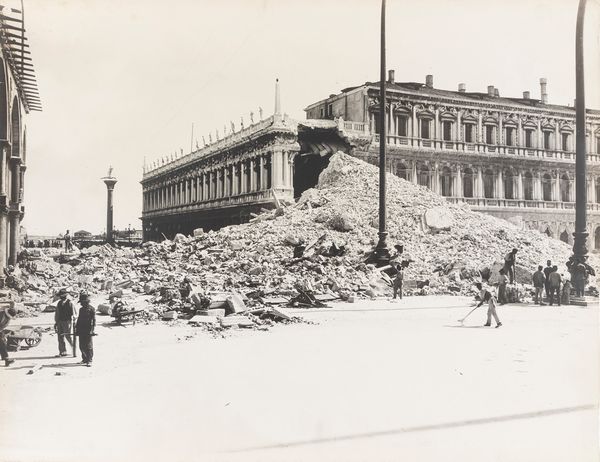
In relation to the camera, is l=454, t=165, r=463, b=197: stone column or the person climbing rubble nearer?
the person climbing rubble

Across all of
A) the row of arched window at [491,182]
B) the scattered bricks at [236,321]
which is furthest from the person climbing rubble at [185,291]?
the row of arched window at [491,182]

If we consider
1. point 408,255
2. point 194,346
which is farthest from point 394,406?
point 408,255

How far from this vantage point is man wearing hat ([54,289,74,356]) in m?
8.48

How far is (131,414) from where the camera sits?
630 centimetres

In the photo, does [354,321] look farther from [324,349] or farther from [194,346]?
[194,346]

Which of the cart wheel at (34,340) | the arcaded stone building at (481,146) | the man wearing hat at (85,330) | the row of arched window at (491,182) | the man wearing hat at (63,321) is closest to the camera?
the man wearing hat at (85,330)

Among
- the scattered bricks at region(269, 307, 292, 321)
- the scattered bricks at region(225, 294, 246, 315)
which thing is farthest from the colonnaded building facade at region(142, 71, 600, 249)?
the scattered bricks at region(269, 307, 292, 321)

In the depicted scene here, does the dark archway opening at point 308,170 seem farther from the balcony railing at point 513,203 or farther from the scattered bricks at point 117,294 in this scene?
the scattered bricks at point 117,294

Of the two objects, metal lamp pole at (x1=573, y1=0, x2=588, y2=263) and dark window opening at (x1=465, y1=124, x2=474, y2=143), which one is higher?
dark window opening at (x1=465, y1=124, x2=474, y2=143)

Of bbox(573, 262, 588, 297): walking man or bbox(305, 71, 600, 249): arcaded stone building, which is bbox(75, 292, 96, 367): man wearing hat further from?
bbox(305, 71, 600, 249): arcaded stone building

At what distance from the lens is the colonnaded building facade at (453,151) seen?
128ft

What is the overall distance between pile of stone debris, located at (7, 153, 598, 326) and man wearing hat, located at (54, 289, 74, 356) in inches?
147

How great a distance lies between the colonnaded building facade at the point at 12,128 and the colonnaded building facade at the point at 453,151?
23.0 m

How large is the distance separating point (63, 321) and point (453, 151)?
3774 centimetres
